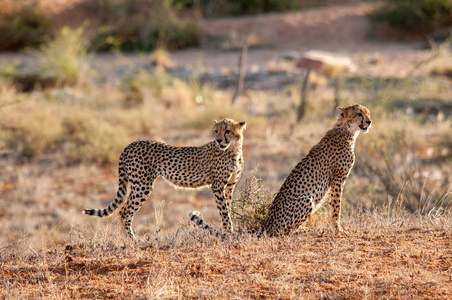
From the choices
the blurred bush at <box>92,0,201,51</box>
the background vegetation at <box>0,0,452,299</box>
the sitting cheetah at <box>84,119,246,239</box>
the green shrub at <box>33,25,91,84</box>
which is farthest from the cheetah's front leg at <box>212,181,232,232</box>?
the blurred bush at <box>92,0,201,51</box>

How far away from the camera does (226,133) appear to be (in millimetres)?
5184

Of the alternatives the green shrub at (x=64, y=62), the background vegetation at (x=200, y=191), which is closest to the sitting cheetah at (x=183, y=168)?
the background vegetation at (x=200, y=191)

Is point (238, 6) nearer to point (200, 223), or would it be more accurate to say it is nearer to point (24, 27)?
point (24, 27)

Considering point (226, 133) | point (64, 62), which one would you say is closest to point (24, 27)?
point (64, 62)

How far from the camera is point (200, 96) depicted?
1410 centimetres

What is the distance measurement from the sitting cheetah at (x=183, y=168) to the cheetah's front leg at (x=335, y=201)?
84 cm

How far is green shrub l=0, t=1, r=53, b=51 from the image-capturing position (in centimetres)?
2184

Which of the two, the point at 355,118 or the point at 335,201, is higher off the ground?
the point at 355,118

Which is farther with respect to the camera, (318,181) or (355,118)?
(355,118)

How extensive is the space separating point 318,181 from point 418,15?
18.6 metres

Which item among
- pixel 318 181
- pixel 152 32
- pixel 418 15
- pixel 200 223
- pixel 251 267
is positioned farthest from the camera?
pixel 152 32

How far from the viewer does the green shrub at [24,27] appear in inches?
860

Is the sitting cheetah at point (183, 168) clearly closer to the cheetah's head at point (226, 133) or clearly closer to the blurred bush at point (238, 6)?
the cheetah's head at point (226, 133)

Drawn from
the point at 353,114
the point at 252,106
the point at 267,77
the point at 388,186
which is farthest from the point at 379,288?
the point at 267,77
